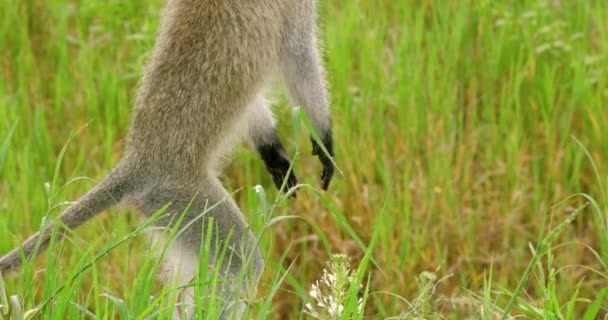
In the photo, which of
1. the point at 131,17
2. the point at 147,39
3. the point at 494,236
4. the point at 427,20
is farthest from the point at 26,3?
the point at 494,236

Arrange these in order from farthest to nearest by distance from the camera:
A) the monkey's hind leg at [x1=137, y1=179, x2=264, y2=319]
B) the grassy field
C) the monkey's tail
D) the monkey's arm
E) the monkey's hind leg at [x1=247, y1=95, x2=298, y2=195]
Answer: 1. the grassy field
2. the monkey's hind leg at [x1=247, y1=95, x2=298, y2=195]
3. the monkey's arm
4. the monkey's hind leg at [x1=137, y1=179, x2=264, y2=319]
5. the monkey's tail

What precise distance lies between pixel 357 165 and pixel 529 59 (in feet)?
4.35

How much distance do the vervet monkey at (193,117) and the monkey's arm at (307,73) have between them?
0.10 m

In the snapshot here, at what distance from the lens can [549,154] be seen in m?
6.08

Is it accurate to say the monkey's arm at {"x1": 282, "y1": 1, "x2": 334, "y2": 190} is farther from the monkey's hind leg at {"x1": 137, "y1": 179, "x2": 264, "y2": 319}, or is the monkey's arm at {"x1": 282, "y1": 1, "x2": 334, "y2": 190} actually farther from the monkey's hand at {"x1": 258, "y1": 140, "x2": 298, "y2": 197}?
the monkey's hind leg at {"x1": 137, "y1": 179, "x2": 264, "y2": 319}

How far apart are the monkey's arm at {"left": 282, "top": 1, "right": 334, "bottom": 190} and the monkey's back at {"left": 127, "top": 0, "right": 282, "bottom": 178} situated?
0.73 feet

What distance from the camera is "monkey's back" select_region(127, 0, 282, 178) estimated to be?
426 centimetres

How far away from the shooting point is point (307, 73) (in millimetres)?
4770

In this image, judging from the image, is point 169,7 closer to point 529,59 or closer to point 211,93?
point 211,93

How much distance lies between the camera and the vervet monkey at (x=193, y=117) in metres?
4.20

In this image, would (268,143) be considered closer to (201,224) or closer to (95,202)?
(201,224)

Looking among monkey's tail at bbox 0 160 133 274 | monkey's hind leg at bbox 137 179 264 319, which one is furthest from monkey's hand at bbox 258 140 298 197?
monkey's tail at bbox 0 160 133 274

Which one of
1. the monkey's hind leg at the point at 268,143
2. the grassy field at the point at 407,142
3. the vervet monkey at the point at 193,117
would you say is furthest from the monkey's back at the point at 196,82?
the grassy field at the point at 407,142

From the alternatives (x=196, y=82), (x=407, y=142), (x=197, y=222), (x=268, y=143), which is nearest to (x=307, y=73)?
(x=268, y=143)
